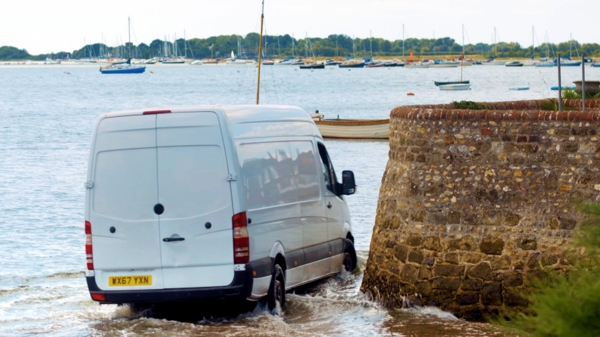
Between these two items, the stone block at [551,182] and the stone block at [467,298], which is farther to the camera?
the stone block at [467,298]

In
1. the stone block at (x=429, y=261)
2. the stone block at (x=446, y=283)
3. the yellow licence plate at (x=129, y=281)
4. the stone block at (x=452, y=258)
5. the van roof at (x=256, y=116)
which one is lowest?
the stone block at (x=446, y=283)

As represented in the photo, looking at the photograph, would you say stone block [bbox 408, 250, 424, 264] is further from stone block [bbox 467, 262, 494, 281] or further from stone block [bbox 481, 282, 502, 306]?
stone block [bbox 481, 282, 502, 306]

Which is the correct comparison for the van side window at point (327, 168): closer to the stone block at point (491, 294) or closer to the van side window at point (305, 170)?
the van side window at point (305, 170)

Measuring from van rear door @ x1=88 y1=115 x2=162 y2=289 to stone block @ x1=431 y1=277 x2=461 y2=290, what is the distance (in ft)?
10.0

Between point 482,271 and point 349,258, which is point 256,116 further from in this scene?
point 349,258

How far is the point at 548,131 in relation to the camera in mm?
11406

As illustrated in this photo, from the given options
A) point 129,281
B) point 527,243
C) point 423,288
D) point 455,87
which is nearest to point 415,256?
point 423,288

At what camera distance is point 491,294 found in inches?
454

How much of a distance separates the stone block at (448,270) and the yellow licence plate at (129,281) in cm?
315

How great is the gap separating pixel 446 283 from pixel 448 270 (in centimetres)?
14

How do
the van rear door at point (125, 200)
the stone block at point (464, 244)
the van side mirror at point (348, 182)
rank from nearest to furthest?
the van rear door at point (125, 200) < the stone block at point (464, 244) < the van side mirror at point (348, 182)

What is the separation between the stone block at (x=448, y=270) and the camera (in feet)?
38.4

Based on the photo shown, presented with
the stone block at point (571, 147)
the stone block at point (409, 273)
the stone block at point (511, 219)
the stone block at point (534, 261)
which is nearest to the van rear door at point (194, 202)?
the stone block at point (409, 273)

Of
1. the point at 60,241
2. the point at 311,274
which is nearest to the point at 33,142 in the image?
the point at 60,241
